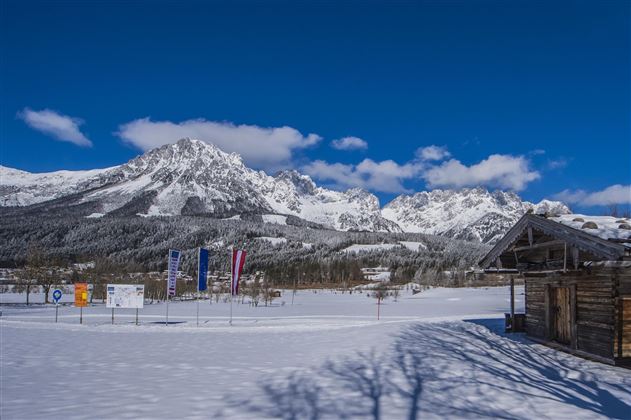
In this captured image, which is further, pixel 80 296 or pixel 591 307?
pixel 80 296

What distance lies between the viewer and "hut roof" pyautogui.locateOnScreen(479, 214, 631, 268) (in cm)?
1110

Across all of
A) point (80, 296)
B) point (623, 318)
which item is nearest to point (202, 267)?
point (80, 296)

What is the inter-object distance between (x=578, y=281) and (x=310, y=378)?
8.95 m

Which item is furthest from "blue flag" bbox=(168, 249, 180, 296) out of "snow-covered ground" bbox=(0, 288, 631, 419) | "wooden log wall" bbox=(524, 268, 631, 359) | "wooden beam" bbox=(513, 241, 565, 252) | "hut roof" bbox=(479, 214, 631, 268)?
"wooden log wall" bbox=(524, 268, 631, 359)

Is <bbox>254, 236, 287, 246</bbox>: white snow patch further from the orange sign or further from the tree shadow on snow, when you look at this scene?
the tree shadow on snow

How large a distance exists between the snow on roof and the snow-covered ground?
3444mm

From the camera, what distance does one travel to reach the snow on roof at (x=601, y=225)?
11977mm

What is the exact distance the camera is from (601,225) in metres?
13.0

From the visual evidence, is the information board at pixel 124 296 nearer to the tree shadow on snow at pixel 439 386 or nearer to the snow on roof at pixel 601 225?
the tree shadow on snow at pixel 439 386

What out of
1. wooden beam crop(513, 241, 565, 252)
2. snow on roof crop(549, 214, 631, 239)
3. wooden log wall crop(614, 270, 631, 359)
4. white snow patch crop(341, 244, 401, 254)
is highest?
white snow patch crop(341, 244, 401, 254)

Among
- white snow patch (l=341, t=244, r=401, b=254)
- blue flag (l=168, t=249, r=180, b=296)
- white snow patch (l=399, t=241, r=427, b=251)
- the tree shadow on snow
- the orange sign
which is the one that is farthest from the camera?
white snow patch (l=399, t=241, r=427, b=251)

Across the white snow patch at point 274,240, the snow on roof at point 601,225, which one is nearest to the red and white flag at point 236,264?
the snow on roof at point 601,225

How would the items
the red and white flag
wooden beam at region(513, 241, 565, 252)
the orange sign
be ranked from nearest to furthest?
wooden beam at region(513, 241, 565, 252), the orange sign, the red and white flag

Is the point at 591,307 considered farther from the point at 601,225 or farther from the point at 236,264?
the point at 236,264
